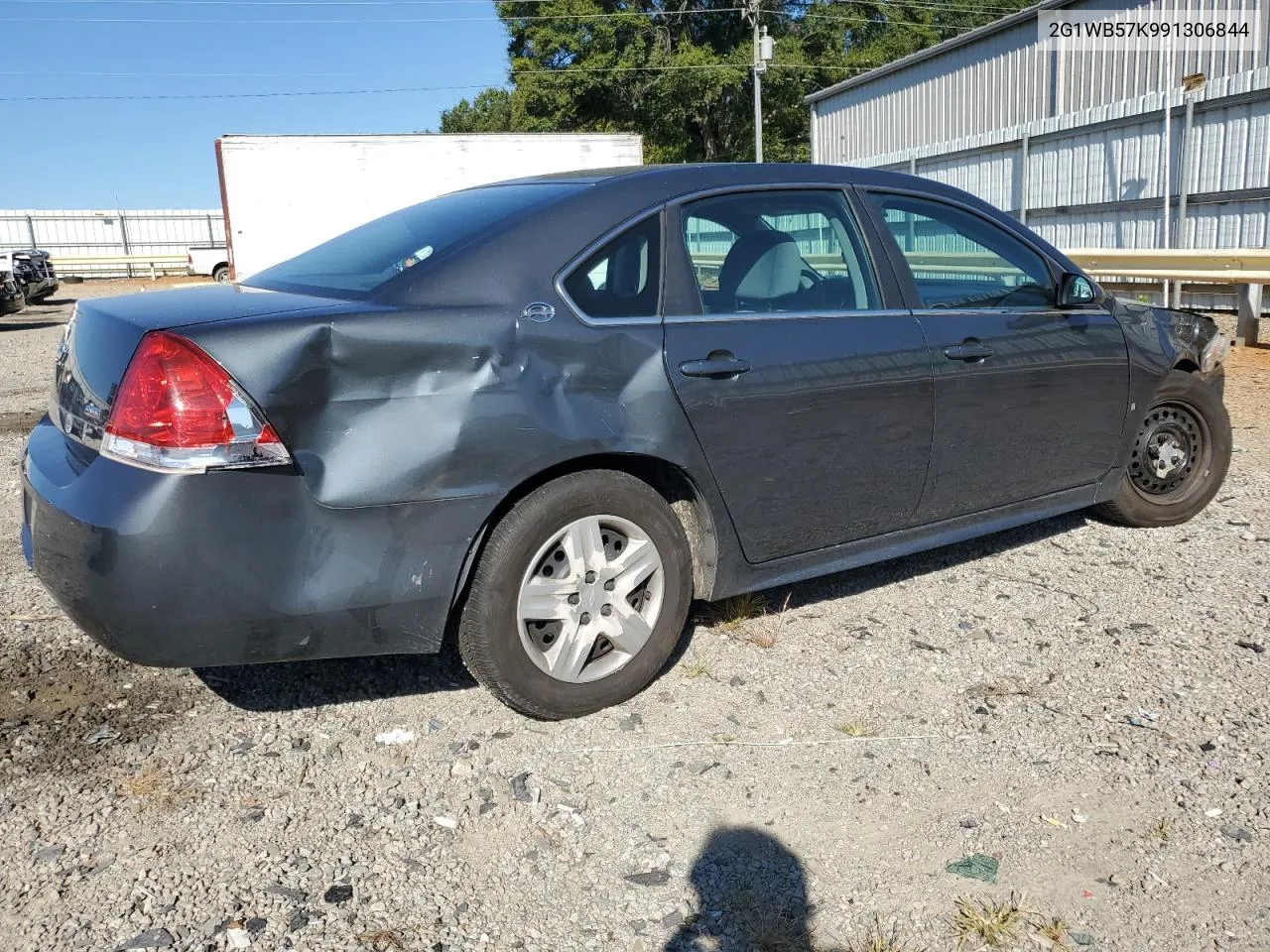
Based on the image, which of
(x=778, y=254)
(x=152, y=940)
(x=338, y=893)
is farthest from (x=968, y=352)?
(x=152, y=940)

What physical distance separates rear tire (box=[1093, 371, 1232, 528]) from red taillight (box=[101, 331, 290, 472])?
377 cm

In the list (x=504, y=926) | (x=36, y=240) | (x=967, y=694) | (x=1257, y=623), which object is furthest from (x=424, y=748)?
(x=36, y=240)

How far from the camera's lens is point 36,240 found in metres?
46.2

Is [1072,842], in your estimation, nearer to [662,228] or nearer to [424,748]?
[424,748]

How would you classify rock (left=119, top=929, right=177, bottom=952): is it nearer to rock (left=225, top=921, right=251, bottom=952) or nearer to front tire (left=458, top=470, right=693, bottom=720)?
rock (left=225, top=921, right=251, bottom=952)

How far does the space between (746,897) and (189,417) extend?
69.1 inches

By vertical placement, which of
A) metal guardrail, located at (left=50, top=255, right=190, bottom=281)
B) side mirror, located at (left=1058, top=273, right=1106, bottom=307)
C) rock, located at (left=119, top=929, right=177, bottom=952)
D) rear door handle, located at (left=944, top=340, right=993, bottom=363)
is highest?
metal guardrail, located at (left=50, top=255, right=190, bottom=281)

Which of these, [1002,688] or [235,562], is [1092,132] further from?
[235,562]

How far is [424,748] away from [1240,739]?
2343mm

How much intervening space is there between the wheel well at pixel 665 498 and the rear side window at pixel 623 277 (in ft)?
1.45

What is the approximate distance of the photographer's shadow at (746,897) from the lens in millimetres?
2359

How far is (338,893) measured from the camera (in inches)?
99.3

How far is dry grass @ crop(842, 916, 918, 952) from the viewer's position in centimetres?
230

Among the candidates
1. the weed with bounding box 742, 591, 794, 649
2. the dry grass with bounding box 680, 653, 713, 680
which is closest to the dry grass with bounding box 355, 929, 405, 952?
the dry grass with bounding box 680, 653, 713, 680
